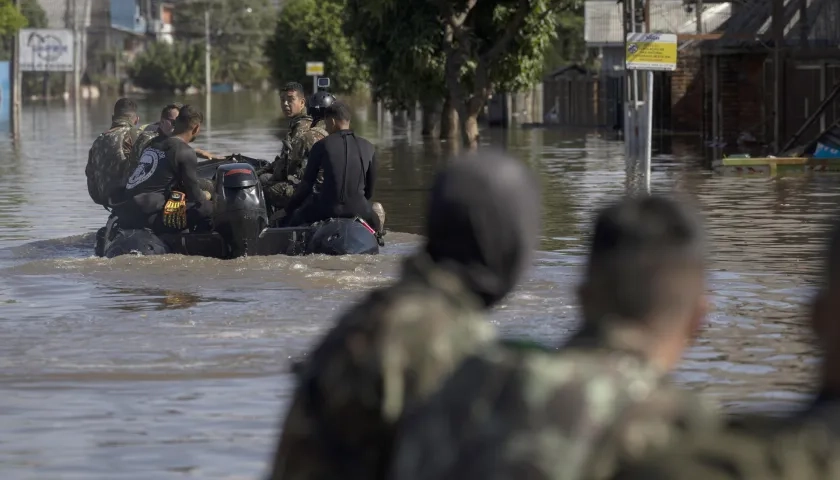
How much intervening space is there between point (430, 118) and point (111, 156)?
106ft

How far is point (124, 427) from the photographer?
7.77 m

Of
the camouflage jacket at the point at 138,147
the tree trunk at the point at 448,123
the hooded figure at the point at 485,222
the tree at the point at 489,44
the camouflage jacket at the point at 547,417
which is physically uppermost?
the tree at the point at 489,44

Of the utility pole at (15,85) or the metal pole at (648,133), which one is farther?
the utility pole at (15,85)

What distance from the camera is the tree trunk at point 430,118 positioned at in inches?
Answer: 1838

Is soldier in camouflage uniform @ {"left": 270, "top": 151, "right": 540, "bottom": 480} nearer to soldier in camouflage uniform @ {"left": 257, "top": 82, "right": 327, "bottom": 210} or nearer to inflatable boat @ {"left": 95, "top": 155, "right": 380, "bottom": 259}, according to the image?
inflatable boat @ {"left": 95, "top": 155, "right": 380, "bottom": 259}

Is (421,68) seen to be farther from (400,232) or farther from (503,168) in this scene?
(503,168)

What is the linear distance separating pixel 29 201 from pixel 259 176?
27.1ft

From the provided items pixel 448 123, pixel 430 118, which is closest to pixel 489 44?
pixel 448 123

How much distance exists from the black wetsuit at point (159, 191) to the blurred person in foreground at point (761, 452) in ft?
37.5

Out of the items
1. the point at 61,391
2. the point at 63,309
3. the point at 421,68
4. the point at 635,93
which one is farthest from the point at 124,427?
the point at 421,68

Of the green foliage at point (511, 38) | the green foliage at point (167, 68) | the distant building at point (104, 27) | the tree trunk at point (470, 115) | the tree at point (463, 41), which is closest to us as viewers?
the tree trunk at point (470, 115)

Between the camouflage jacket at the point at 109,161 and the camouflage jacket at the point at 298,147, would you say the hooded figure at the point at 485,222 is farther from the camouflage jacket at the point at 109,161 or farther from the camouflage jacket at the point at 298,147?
the camouflage jacket at the point at 109,161

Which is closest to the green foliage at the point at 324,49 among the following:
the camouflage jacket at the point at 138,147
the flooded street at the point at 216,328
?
the flooded street at the point at 216,328

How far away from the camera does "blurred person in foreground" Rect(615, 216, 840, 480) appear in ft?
8.54
